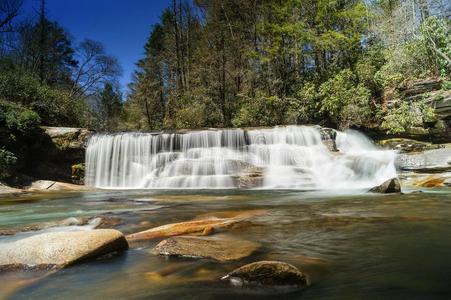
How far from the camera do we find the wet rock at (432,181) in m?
12.4

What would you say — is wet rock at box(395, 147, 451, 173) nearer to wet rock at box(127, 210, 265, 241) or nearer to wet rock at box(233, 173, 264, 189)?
wet rock at box(233, 173, 264, 189)

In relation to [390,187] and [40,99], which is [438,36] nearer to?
[390,187]

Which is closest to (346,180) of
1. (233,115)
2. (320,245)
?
(320,245)

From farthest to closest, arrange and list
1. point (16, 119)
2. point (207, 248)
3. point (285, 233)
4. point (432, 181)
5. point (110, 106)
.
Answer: point (110, 106), point (16, 119), point (432, 181), point (285, 233), point (207, 248)

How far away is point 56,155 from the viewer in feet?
62.0

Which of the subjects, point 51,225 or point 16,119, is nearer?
point 51,225

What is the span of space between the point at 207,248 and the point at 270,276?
50.0 inches

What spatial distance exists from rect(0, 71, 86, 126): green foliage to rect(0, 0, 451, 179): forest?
58mm

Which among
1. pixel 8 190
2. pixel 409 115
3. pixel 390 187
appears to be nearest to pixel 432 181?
pixel 390 187

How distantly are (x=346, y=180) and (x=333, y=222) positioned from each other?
838cm

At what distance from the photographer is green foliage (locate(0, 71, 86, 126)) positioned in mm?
20500

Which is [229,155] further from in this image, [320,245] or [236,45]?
[236,45]

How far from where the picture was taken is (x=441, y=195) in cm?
1016

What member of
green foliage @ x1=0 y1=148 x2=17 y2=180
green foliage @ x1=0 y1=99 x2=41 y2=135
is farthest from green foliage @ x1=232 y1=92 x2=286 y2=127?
green foliage @ x1=0 y1=148 x2=17 y2=180
